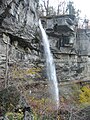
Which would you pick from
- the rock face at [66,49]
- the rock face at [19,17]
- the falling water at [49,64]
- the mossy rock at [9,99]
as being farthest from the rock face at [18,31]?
the mossy rock at [9,99]

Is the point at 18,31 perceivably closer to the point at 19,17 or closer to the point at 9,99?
the point at 19,17

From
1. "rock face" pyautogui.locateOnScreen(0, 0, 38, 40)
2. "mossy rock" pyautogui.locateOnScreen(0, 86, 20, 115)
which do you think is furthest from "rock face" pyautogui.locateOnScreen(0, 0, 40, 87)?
"mossy rock" pyautogui.locateOnScreen(0, 86, 20, 115)

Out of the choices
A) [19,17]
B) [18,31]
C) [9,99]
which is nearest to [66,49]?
[18,31]

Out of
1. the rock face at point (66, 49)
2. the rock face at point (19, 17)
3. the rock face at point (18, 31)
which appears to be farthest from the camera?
the rock face at point (66, 49)

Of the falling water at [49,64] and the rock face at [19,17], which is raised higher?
the rock face at [19,17]

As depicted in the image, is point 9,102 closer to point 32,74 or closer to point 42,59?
point 32,74

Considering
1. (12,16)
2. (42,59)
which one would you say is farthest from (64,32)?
(12,16)

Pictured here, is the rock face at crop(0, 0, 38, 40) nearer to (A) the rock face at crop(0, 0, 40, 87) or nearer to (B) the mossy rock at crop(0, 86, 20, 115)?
(A) the rock face at crop(0, 0, 40, 87)

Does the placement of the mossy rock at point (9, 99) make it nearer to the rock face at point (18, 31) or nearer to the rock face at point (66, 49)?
the rock face at point (18, 31)

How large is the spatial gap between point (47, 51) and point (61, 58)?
2363 millimetres

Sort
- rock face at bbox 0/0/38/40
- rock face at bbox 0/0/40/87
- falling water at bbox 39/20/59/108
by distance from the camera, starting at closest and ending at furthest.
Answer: rock face at bbox 0/0/38/40
rock face at bbox 0/0/40/87
falling water at bbox 39/20/59/108

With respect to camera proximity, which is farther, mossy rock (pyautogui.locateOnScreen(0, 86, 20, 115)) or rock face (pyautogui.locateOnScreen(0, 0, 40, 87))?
rock face (pyautogui.locateOnScreen(0, 0, 40, 87))

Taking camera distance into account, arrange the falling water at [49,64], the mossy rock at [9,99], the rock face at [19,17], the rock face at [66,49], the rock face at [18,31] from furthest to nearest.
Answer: the rock face at [66,49]
the falling water at [49,64]
the rock face at [18,31]
the rock face at [19,17]
the mossy rock at [9,99]

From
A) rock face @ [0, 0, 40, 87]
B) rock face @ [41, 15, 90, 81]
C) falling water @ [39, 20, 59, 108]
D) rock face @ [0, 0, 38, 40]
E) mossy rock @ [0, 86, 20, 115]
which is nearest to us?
mossy rock @ [0, 86, 20, 115]
